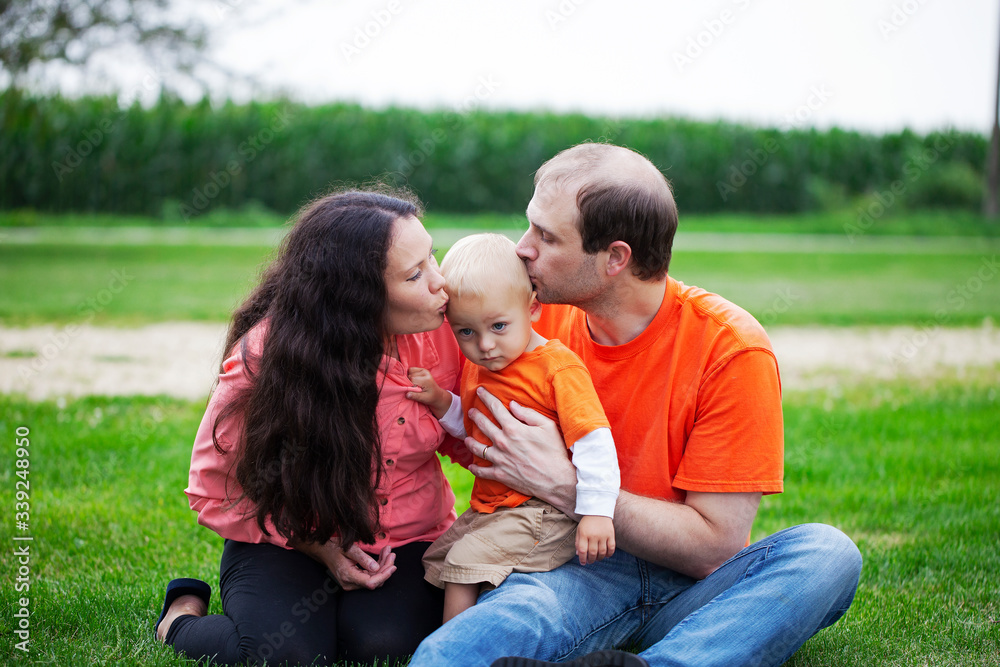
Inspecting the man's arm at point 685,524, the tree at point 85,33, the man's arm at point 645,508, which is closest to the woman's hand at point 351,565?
the man's arm at point 645,508

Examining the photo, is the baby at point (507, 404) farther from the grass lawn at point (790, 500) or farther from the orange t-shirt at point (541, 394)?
the grass lawn at point (790, 500)

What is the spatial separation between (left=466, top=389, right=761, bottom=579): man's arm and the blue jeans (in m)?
0.11

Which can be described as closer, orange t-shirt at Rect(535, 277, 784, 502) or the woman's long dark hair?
orange t-shirt at Rect(535, 277, 784, 502)

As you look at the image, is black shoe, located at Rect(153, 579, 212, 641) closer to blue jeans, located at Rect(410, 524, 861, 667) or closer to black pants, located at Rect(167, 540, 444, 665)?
black pants, located at Rect(167, 540, 444, 665)

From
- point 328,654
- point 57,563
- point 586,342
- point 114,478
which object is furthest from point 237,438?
point 114,478

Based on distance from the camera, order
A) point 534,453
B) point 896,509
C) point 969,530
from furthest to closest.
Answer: point 896,509, point 969,530, point 534,453

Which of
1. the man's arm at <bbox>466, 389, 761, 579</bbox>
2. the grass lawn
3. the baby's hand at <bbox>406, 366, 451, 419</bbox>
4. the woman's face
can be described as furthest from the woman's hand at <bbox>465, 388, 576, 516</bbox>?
the grass lawn

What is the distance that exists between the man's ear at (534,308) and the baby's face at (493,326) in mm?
84

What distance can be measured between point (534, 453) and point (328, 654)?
2.95 ft

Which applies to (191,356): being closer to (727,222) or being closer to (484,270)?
(484,270)

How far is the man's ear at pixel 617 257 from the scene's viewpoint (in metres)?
2.56

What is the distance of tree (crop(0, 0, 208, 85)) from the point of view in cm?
1273

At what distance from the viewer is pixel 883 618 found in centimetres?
292

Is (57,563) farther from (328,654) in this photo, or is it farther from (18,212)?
(18,212)
